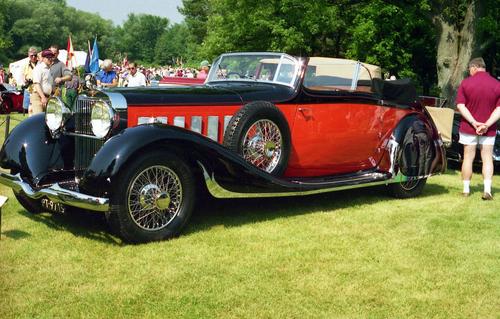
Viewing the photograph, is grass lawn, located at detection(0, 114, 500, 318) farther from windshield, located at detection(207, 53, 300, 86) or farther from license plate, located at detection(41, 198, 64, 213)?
windshield, located at detection(207, 53, 300, 86)

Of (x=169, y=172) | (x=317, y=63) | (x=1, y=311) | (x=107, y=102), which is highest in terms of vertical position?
(x=317, y=63)

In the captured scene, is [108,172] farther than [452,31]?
No

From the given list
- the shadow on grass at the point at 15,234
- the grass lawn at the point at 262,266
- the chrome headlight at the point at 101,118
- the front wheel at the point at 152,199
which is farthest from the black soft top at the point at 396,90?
the shadow on grass at the point at 15,234

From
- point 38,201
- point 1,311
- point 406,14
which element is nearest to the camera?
point 1,311

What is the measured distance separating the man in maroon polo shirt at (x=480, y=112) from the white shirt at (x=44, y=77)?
7439mm

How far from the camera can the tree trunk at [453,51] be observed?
1661cm

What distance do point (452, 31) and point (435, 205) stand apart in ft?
38.7

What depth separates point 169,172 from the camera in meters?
5.13

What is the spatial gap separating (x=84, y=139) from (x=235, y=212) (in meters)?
1.89

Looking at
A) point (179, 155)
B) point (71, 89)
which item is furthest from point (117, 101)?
point (71, 89)

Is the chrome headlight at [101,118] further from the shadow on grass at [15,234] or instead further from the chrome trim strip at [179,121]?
the shadow on grass at [15,234]

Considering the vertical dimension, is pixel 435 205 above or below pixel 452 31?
below

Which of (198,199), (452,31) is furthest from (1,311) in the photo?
(452,31)

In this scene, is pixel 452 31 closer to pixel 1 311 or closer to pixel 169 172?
pixel 169 172
